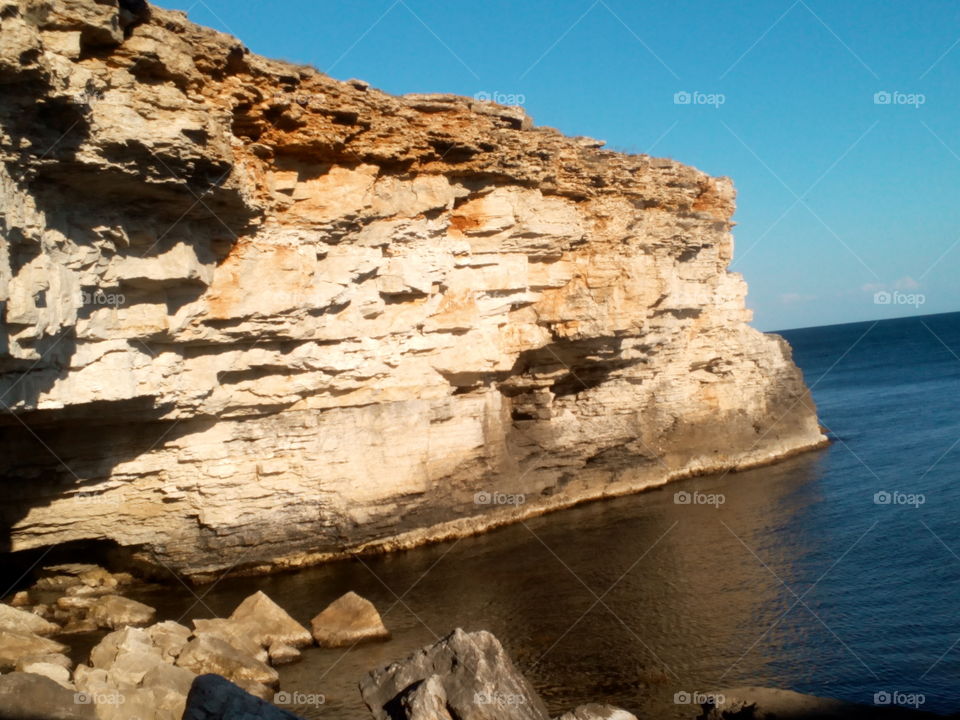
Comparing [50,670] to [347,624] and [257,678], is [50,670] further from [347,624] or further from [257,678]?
[347,624]

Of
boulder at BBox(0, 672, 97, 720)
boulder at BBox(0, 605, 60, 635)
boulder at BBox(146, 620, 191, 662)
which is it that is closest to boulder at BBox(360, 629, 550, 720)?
boulder at BBox(0, 672, 97, 720)

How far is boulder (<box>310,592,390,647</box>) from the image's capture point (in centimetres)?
1483

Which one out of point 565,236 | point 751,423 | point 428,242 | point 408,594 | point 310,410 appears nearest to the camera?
point 408,594

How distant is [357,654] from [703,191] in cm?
2229

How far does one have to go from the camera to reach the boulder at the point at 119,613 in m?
15.7

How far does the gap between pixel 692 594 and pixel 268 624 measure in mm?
8473

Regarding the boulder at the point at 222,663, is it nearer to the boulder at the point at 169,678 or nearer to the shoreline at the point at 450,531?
the boulder at the point at 169,678

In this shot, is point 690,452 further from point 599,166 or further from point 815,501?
point 599,166

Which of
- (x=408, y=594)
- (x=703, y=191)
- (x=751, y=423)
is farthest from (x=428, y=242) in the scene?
(x=751, y=423)

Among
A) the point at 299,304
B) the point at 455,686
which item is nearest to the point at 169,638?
the point at 455,686

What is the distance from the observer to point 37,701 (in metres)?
9.53

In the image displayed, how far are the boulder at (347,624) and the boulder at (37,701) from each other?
5.32 m

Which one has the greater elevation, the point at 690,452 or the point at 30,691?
the point at 690,452

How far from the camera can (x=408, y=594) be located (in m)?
17.6
